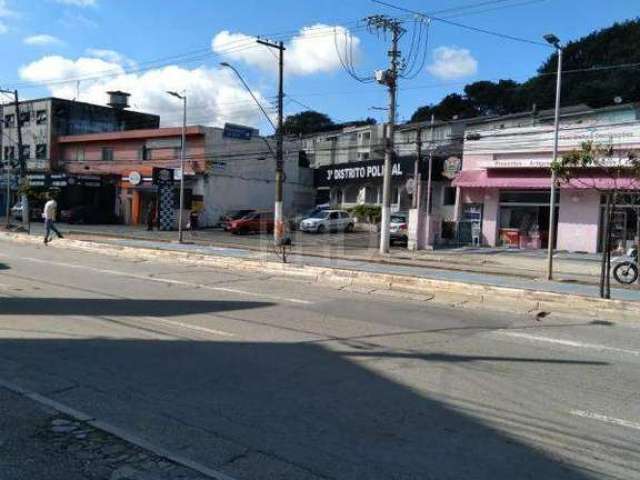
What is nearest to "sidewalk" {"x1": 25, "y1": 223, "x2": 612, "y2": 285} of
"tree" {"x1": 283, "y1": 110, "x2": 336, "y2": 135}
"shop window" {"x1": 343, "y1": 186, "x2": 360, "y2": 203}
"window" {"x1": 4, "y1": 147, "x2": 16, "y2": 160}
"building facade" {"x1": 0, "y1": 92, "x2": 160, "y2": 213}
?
"shop window" {"x1": 343, "y1": 186, "x2": 360, "y2": 203}

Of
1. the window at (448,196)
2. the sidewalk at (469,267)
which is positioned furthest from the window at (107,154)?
the sidewalk at (469,267)

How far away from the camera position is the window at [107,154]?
180 feet

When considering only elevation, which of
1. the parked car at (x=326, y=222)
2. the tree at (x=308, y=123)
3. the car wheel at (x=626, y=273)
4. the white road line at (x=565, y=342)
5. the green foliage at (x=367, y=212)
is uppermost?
the tree at (x=308, y=123)

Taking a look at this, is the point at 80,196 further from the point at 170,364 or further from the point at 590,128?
the point at 170,364

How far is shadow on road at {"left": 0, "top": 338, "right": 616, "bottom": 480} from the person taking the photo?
4.54 meters

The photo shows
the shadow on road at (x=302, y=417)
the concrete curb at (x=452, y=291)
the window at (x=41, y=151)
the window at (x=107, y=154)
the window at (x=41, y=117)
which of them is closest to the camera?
the shadow on road at (x=302, y=417)

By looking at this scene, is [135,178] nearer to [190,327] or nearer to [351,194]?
[351,194]

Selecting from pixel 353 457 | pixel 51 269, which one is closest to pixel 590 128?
pixel 51 269

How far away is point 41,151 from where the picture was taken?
2382 inches

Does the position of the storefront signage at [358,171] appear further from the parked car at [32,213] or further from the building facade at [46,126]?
the building facade at [46,126]

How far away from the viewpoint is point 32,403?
5.48 meters

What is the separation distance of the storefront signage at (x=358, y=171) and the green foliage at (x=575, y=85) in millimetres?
18913

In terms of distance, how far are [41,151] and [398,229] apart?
1572 inches

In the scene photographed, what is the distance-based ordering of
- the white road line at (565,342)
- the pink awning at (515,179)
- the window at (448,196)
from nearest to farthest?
1. the white road line at (565,342)
2. the pink awning at (515,179)
3. the window at (448,196)
